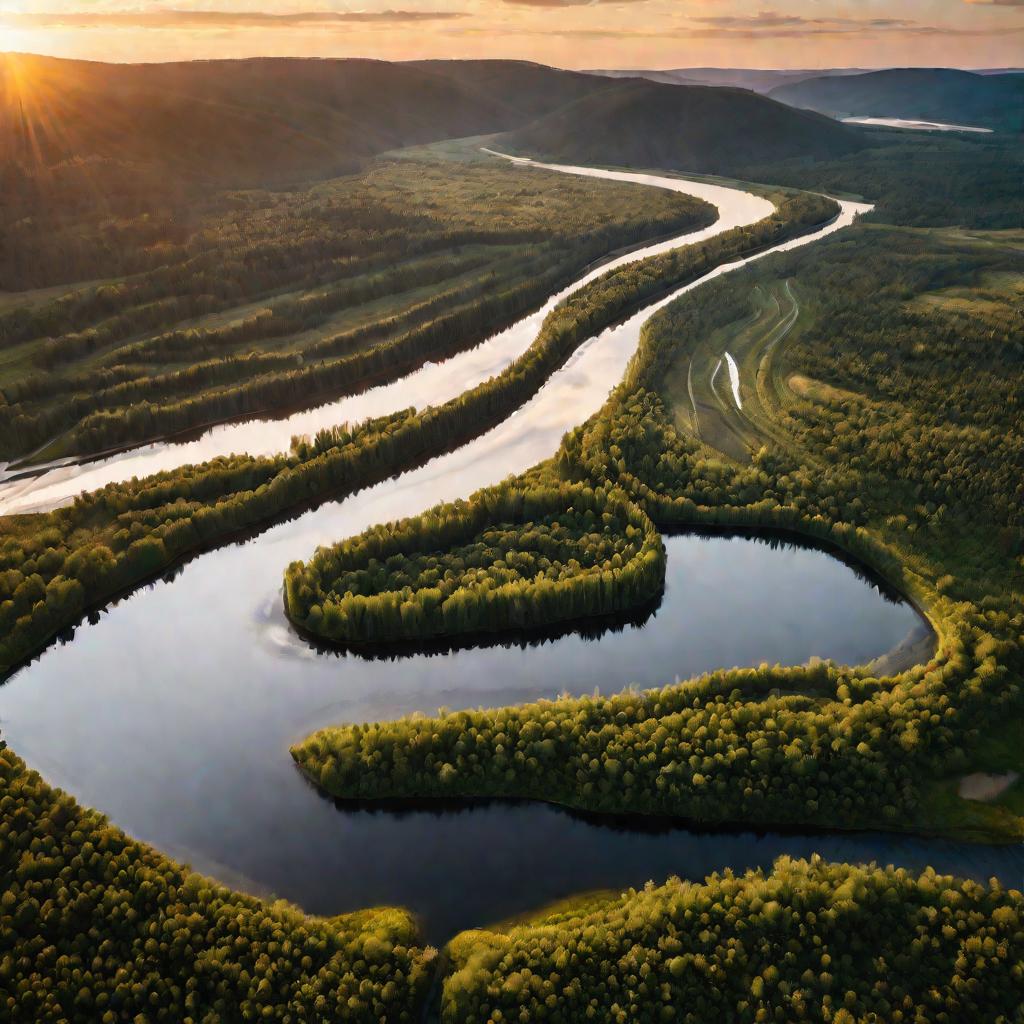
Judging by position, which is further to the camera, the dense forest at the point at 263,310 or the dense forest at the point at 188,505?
the dense forest at the point at 263,310

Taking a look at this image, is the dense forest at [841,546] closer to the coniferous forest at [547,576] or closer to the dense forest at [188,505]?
the coniferous forest at [547,576]

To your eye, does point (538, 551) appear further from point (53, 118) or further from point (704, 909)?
point (53, 118)

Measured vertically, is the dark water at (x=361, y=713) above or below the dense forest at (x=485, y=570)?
below

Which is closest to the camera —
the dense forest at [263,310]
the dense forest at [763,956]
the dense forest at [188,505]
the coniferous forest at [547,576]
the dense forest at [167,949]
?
the dense forest at [763,956]

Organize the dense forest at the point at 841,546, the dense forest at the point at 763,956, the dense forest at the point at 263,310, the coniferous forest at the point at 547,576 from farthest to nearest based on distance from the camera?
the dense forest at the point at 263,310, the dense forest at the point at 841,546, the coniferous forest at the point at 547,576, the dense forest at the point at 763,956

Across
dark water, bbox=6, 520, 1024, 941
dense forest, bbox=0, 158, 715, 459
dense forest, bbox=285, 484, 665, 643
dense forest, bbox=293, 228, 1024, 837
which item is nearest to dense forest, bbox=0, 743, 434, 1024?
dark water, bbox=6, 520, 1024, 941

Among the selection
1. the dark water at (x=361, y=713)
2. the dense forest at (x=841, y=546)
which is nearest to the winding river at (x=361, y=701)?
the dark water at (x=361, y=713)

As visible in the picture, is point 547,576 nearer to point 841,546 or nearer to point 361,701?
point 361,701
